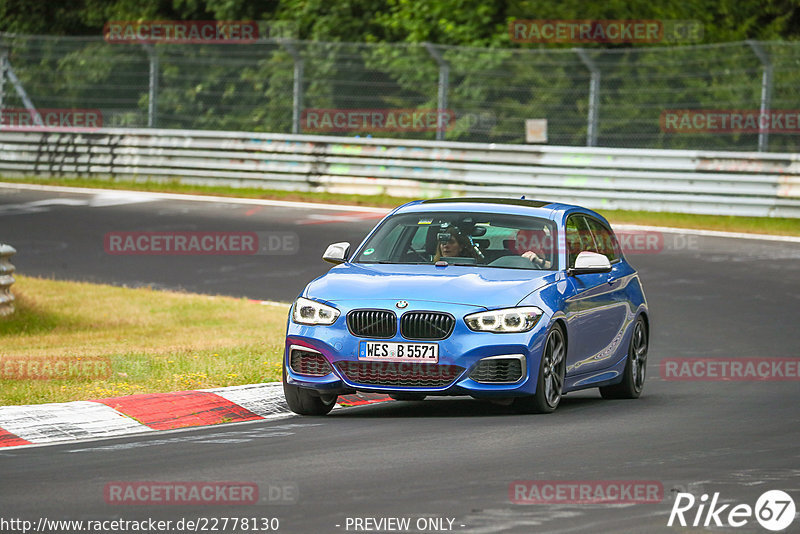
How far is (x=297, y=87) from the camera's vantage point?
29.4 metres

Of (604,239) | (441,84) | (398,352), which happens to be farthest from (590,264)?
(441,84)

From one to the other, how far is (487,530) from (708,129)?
20.7 metres

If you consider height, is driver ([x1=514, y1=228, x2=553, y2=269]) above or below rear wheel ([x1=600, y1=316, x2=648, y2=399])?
above

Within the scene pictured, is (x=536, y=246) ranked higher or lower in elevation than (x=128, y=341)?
higher

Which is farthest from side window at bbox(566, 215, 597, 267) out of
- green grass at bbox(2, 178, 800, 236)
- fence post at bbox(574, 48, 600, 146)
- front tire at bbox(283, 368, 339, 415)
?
fence post at bbox(574, 48, 600, 146)

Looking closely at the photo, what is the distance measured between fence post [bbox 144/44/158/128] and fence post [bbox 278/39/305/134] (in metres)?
2.75

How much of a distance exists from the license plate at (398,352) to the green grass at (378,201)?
1506 cm

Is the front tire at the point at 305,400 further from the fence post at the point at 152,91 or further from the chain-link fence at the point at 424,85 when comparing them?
the fence post at the point at 152,91

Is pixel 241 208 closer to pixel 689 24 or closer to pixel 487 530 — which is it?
pixel 689 24

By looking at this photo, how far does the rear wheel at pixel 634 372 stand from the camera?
12.3 m

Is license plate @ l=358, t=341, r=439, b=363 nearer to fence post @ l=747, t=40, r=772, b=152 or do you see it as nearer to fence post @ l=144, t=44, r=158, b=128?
fence post @ l=747, t=40, r=772, b=152

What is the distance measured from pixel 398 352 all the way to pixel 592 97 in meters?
17.2

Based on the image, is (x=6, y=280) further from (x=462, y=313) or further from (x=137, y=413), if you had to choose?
(x=462, y=313)

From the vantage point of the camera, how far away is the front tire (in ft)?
35.0
